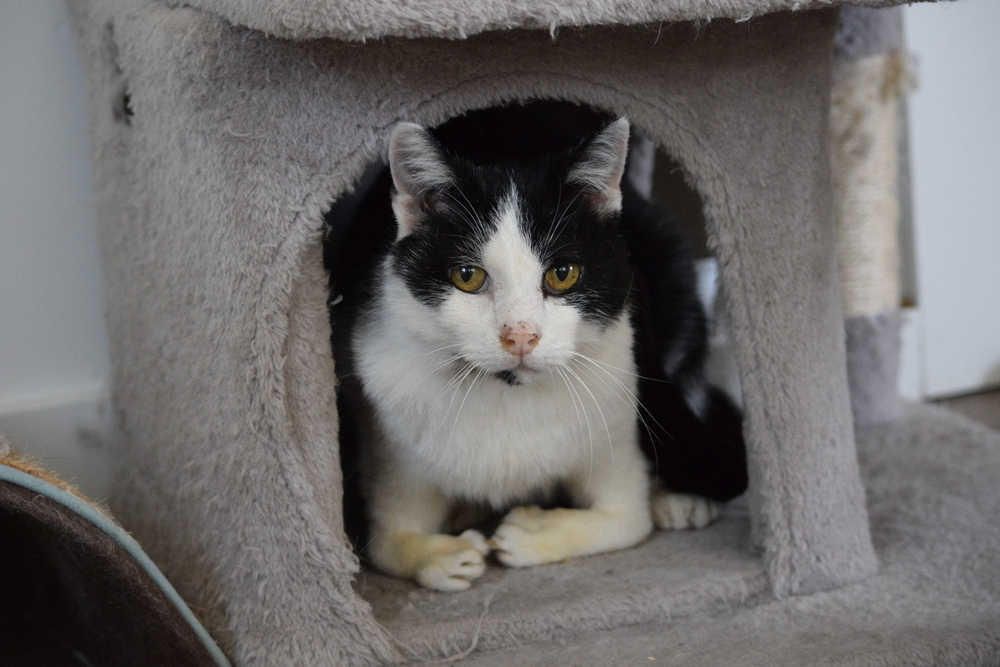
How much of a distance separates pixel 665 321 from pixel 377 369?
21.6 inches

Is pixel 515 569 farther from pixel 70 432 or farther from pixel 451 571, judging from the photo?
pixel 70 432

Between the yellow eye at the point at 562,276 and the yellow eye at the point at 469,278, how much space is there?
0.08 meters

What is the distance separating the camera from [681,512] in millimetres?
1463

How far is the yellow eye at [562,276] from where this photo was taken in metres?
1.12

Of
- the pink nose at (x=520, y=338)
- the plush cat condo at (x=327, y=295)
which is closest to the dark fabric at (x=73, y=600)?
the plush cat condo at (x=327, y=295)

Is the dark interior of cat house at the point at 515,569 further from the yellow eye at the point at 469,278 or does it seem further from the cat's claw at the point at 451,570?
the yellow eye at the point at 469,278

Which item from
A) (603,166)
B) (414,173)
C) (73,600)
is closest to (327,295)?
(414,173)

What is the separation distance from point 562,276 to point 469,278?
12 cm

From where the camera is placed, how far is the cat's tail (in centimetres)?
143

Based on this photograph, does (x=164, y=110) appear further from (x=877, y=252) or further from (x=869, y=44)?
(x=877, y=252)

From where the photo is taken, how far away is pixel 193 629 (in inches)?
42.5

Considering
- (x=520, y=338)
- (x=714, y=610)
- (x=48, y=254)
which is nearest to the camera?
(x=520, y=338)

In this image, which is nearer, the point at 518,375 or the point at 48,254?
the point at 518,375

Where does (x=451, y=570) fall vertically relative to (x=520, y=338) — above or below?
below
